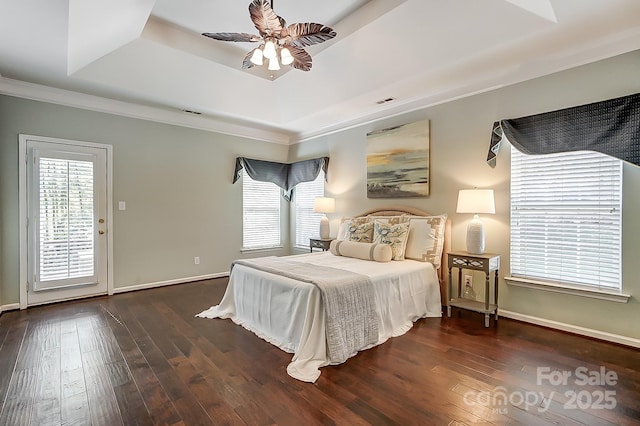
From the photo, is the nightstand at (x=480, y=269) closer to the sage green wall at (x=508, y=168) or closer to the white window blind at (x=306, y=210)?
the sage green wall at (x=508, y=168)

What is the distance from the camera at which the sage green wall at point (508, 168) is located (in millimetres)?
2588

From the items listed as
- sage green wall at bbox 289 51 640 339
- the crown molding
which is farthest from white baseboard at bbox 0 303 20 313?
sage green wall at bbox 289 51 640 339

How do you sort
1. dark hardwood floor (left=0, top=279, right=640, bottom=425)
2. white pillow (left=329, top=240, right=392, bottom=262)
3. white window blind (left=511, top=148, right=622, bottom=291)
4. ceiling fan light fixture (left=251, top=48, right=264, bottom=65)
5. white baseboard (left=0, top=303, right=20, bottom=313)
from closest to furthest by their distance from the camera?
dark hardwood floor (left=0, top=279, right=640, bottom=425)
ceiling fan light fixture (left=251, top=48, right=264, bottom=65)
white window blind (left=511, top=148, right=622, bottom=291)
white pillow (left=329, top=240, right=392, bottom=262)
white baseboard (left=0, top=303, right=20, bottom=313)

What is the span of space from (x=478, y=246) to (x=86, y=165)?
486cm

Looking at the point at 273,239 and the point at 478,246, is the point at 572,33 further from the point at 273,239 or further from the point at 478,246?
the point at 273,239

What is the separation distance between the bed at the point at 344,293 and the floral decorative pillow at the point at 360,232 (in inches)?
0.5

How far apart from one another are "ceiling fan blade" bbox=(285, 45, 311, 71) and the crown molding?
2.60 metres

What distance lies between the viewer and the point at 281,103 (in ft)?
15.2

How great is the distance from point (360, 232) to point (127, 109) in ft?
12.0

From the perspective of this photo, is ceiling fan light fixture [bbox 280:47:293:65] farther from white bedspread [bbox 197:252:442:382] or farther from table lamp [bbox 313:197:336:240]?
table lamp [bbox 313:197:336:240]

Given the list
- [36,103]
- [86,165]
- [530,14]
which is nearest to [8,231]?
[86,165]

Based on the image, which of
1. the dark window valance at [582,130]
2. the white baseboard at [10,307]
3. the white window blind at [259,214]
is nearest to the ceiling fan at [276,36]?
the dark window valance at [582,130]

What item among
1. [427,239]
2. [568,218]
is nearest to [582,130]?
[568,218]

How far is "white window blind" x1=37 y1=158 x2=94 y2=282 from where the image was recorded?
12.2ft
